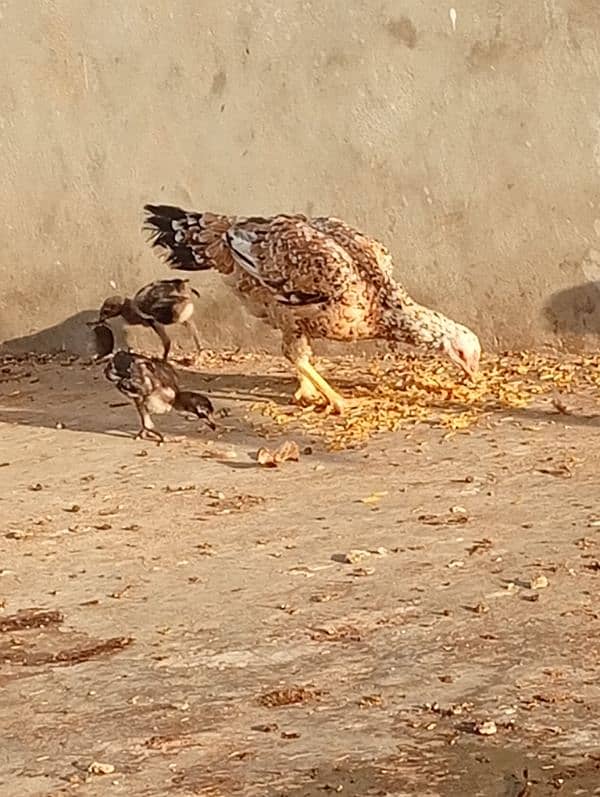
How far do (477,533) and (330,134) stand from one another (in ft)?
11.0

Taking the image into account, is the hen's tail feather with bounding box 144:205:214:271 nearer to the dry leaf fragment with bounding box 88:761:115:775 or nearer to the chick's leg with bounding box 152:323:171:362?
the chick's leg with bounding box 152:323:171:362

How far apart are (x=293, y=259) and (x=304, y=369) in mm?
524

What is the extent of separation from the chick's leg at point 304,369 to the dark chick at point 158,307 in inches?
28.5

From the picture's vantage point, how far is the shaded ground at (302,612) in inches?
166

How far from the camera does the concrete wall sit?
842 centimetres

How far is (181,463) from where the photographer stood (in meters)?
7.11

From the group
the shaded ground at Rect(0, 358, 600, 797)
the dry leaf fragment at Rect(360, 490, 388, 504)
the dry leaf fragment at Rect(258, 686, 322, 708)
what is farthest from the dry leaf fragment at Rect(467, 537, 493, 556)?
the dry leaf fragment at Rect(258, 686, 322, 708)

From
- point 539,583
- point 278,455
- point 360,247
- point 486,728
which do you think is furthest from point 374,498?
point 486,728

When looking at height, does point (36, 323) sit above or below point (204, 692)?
above

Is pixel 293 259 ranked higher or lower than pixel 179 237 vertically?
lower

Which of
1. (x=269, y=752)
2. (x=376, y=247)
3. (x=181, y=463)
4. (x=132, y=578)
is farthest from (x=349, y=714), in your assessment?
(x=376, y=247)

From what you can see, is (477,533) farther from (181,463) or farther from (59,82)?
(59,82)

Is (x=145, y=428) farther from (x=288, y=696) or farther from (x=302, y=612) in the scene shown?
(x=288, y=696)

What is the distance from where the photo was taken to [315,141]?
8.77 metres
